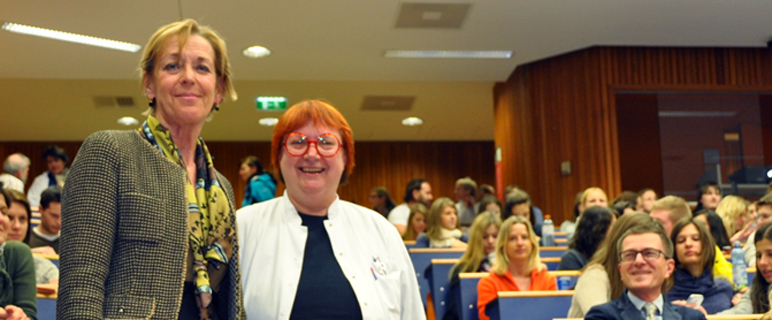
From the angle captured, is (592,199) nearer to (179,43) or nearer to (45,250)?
(45,250)

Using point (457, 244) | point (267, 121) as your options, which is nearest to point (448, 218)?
point (457, 244)

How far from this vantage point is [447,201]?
5.98 m

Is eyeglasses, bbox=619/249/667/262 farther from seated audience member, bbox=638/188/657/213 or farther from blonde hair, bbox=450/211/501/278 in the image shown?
seated audience member, bbox=638/188/657/213

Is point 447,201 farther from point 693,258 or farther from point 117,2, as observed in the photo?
point 117,2

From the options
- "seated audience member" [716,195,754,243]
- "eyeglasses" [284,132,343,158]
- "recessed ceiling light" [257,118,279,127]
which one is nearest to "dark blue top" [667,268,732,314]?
"seated audience member" [716,195,754,243]

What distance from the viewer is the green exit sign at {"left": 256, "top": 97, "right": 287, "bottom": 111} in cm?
950

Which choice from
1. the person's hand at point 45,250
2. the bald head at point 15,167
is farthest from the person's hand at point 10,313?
the bald head at point 15,167

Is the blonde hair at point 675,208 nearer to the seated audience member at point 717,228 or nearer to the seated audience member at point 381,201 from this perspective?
the seated audience member at point 717,228

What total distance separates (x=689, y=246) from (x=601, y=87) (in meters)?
4.22

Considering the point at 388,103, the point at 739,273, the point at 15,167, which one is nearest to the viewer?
the point at 739,273

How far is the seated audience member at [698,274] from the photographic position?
3.62 m

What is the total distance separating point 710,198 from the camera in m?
6.48

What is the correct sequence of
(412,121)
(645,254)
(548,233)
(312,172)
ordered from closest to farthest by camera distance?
(312,172) → (645,254) → (548,233) → (412,121)

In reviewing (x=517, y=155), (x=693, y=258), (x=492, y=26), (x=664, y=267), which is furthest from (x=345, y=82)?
(x=664, y=267)
